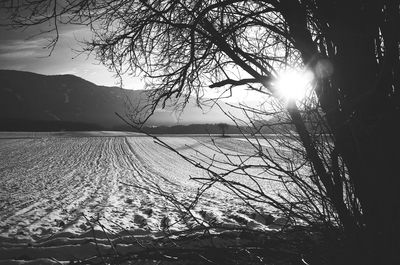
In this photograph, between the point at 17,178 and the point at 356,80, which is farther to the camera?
the point at 17,178

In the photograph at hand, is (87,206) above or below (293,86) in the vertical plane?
below

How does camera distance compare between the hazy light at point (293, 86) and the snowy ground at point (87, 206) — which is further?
the snowy ground at point (87, 206)

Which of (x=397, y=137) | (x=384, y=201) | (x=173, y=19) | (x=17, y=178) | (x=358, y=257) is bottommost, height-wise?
(x=17, y=178)

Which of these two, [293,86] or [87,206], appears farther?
[87,206]

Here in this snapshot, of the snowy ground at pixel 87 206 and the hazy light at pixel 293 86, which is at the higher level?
the hazy light at pixel 293 86

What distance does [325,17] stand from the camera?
1742mm

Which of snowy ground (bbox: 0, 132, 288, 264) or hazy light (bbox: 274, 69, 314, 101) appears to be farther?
snowy ground (bbox: 0, 132, 288, 264)

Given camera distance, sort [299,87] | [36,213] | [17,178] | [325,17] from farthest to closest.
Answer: [17,178], [36,213], [299,87], [325,17]

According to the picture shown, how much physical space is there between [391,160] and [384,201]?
0.25 meters

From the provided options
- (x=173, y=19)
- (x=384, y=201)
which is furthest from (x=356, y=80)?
(x=173, y=19)

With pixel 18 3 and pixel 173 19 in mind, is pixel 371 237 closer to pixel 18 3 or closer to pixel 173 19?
pixel 173 19

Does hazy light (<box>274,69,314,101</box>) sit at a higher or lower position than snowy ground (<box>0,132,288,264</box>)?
higher

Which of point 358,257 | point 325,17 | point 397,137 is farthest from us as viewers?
point 325,17

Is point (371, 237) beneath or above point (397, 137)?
beneath
